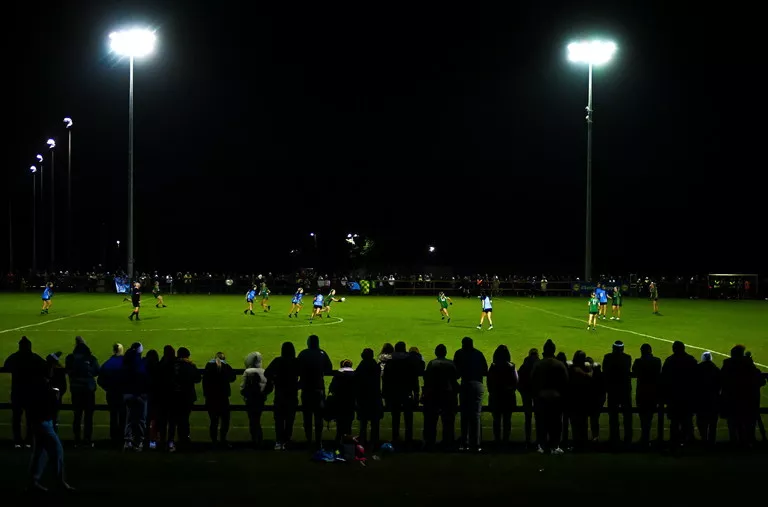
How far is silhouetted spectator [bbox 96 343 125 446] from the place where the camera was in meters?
10.7

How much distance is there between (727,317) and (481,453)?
99.4 ft

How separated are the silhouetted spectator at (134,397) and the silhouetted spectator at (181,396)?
414mm

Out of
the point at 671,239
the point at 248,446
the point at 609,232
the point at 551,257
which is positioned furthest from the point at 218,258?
the point at 248,446

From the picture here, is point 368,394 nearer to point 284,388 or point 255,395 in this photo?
point 284,388

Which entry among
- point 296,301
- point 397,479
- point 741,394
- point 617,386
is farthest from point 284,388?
point 296,301

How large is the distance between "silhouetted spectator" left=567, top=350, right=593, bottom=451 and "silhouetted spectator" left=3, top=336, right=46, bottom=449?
7.03 metres

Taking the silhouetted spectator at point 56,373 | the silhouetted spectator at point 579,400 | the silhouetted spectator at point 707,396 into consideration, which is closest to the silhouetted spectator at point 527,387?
the silhouetted spectator at point 579,400

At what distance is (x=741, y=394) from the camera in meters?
10.7

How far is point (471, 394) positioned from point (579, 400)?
1.53 m

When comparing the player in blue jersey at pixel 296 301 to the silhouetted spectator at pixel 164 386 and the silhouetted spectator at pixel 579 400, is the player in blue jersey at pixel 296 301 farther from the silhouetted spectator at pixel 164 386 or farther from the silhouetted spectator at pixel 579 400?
the silhouetted spectator at pixel 579 400

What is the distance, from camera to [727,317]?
120ft

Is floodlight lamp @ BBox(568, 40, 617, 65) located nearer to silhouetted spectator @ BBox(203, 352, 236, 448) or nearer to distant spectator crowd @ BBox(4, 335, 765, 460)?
distant spectator crowd @ BBox(4, 335, 765, 460)

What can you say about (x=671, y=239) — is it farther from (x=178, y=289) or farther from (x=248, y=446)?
(x=248, y=446)

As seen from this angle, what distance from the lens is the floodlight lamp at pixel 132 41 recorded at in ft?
124
